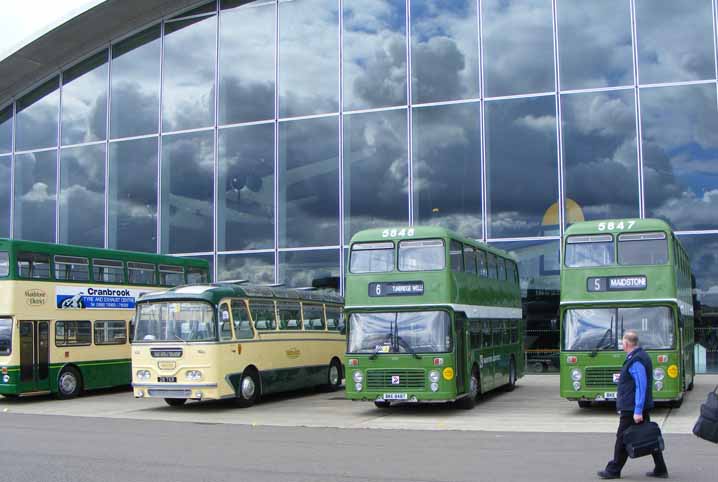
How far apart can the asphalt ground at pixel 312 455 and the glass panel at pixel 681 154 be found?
13948mm

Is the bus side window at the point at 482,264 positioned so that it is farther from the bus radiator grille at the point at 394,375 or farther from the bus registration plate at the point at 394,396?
the bus registration plate at the point at 394,396

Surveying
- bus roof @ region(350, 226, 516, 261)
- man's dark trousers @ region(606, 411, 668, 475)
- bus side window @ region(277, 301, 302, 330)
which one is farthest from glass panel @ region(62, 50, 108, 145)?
man's dark trousers @ region(606, 411, 668, 475)

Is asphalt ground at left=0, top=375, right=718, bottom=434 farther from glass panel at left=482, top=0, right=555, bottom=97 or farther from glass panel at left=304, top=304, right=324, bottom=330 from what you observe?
glass panel at left=482, top=0, right=555, bottom=97

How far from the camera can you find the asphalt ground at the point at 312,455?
34.5 feet

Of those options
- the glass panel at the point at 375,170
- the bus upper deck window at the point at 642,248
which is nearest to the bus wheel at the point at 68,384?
the glass panel at the point at 375,170

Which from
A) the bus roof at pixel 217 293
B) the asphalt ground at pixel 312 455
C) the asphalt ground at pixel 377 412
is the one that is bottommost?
the asphalt ground at pixel 377 412

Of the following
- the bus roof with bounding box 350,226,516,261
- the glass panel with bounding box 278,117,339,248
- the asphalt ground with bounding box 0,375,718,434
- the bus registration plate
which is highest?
the glass panel with bounding box 278,117,339,248

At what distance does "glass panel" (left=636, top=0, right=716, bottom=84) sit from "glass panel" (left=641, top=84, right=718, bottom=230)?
492 mm

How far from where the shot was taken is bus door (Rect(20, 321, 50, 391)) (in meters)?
21.7

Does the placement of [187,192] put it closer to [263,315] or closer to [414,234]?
[263,315]

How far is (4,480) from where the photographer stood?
10.2m

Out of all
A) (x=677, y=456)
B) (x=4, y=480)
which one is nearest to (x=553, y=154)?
(x=677, y=456)

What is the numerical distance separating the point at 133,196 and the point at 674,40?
19.5m

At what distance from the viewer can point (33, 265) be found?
2166 centimetres
